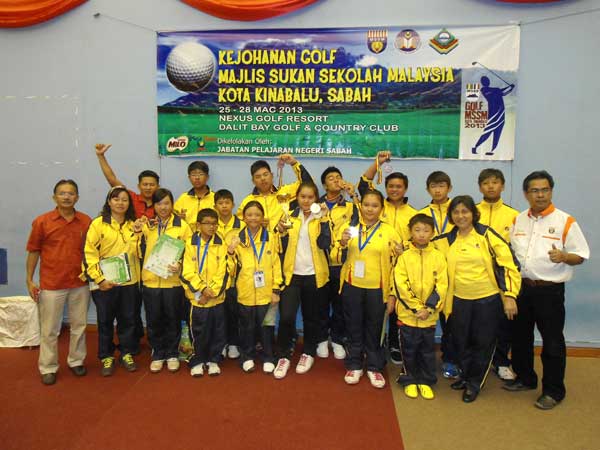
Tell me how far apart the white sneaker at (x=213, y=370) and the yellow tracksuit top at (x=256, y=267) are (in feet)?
1.77

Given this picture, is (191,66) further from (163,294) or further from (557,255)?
(557,255)

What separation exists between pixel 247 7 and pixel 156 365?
323cm

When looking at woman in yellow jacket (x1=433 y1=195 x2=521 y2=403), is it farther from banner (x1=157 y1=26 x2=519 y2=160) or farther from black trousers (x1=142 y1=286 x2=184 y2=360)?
black trousers (x1=142 y1=286 x2=184 y2=360)

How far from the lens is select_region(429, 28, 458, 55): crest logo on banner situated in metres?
3.77

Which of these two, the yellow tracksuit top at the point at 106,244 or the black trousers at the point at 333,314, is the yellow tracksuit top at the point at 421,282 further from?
the yellow tracksuit top at the point at 106,244

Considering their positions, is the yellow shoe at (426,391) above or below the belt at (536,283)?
below

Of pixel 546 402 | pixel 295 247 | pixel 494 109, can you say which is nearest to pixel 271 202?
pixel 295 247

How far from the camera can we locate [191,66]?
4043 millimetres

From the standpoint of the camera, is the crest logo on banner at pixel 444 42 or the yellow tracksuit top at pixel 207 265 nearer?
A: the yellow tracksuit top at pixel 207 265

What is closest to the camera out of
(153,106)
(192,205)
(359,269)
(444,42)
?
(359,269)

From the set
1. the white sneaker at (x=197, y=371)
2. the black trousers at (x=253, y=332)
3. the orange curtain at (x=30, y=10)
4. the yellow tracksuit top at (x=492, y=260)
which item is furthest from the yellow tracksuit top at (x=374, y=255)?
the orange curtain at (x=30, y=10)

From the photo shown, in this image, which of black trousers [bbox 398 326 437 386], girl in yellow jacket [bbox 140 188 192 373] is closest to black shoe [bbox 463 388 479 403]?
black trousers [bbox 398 326 437 386]

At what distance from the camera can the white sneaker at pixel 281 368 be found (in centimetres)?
317

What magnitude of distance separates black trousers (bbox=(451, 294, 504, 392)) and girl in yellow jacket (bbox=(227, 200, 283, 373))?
52.0 inches
